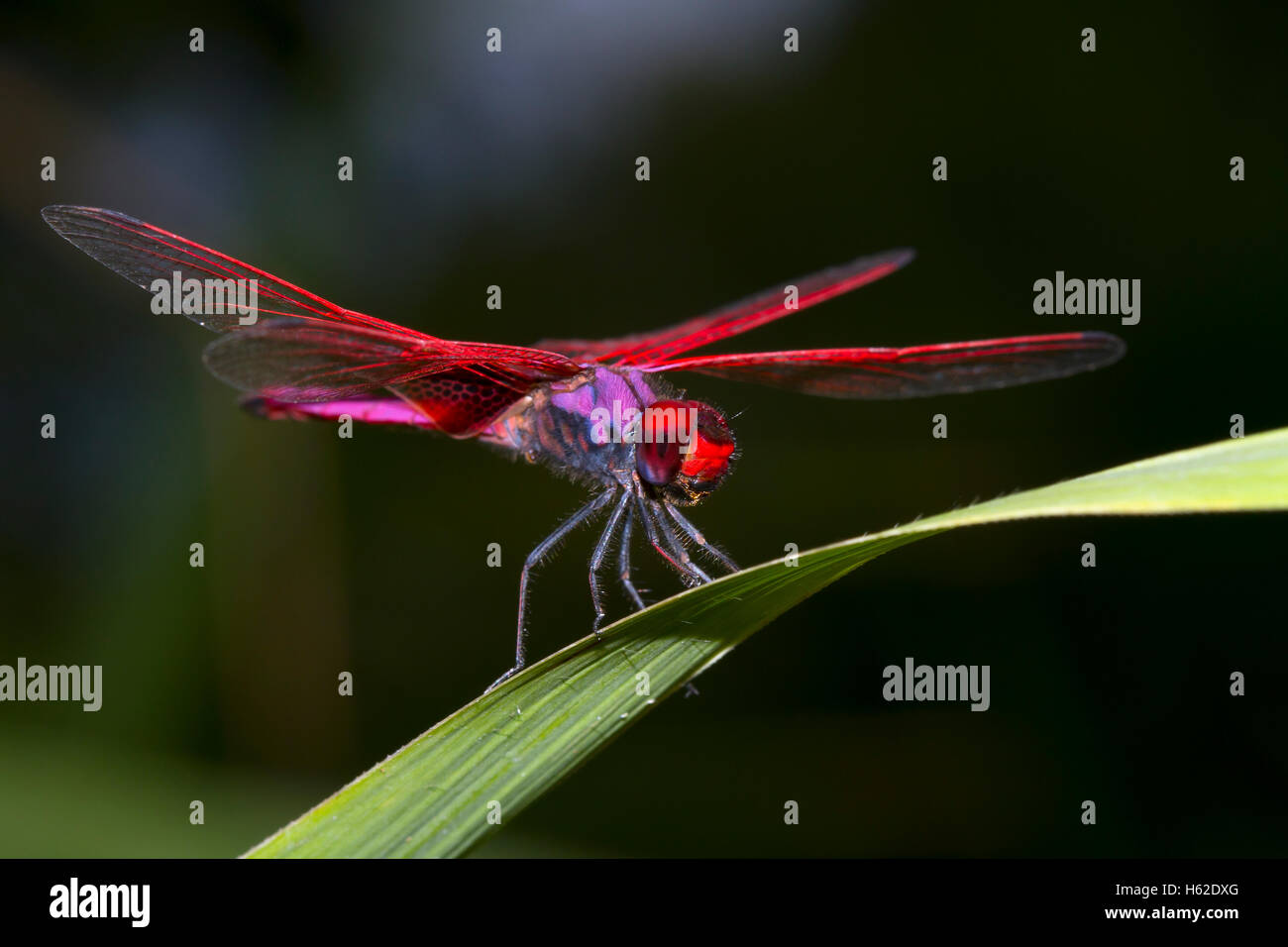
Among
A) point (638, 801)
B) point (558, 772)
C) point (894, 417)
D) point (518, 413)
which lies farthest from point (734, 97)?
point (558, 772)

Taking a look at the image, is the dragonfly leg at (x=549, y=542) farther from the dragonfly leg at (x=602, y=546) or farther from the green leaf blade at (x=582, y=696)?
the green leaf blade at (x=582, y=696)

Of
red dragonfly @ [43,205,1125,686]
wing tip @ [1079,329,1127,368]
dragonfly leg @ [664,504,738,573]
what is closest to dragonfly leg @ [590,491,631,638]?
red dragonfly @ [43,205,1125,686]

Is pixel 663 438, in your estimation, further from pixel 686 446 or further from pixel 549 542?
pixel 549 542

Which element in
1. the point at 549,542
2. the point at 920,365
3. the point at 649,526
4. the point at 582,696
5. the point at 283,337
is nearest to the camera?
the point at 582,696

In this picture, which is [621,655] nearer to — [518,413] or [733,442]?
[733,442]

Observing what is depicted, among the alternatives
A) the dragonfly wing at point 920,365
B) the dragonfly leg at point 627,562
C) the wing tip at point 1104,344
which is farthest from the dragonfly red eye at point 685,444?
the wing tip at point 1104,344

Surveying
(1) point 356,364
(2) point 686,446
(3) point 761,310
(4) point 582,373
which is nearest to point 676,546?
(2) point 686,446
